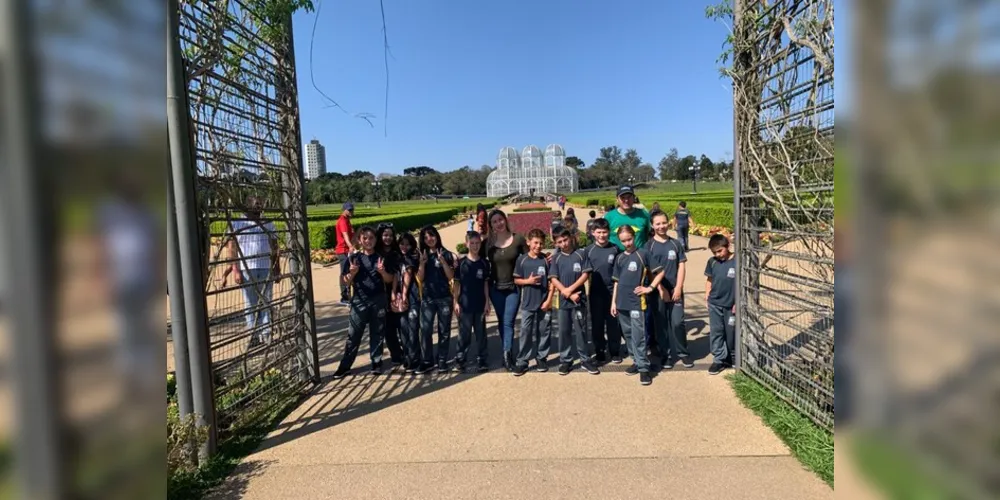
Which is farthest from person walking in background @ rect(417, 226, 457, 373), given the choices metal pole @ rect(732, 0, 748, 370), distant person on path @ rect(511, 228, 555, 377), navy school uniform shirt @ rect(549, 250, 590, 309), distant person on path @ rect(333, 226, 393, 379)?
metal pole @ rect(732, 0, 748, 370)

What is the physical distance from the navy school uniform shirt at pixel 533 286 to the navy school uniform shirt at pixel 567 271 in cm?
11

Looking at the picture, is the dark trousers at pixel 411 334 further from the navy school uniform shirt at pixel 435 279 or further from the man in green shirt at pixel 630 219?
the man in green shirt at pixel 630 219

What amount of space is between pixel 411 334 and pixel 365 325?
50 centimetres

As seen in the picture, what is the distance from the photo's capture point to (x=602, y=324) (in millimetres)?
6184

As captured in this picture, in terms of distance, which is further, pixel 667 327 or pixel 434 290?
pixel 667 327

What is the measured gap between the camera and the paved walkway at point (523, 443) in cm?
353

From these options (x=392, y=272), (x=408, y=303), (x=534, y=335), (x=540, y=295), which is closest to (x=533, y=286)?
(x=540, y=295)

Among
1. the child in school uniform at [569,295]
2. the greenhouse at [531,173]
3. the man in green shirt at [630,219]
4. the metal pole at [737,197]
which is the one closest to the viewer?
the metal pole at [737,197]

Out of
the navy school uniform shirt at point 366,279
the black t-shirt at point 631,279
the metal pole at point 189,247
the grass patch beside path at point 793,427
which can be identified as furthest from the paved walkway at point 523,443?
the navy school uniform shirt at point 366,279

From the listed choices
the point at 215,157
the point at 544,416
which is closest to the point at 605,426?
the point at 544,416

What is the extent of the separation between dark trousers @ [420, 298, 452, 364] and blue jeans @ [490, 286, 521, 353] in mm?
523
